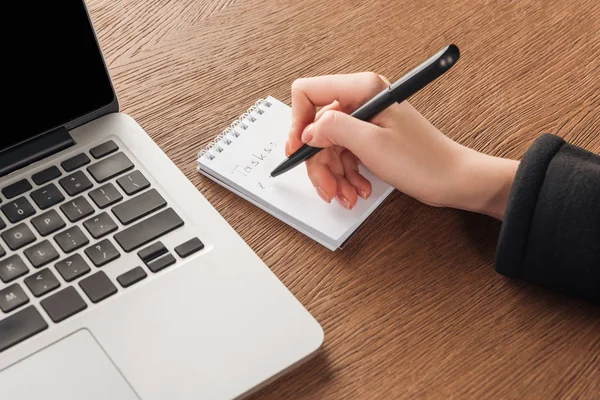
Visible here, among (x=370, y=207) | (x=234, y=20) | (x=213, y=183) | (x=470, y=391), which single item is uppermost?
(x=234, y=20)

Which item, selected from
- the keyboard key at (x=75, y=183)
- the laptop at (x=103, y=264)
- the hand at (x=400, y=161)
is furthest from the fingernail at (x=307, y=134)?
the keyboard key at (x=75, y=183)

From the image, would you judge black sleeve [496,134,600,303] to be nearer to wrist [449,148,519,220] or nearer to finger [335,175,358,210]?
wrist [449,148,519,220]

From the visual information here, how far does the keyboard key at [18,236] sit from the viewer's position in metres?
0.69

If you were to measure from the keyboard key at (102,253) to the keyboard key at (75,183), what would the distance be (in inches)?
2.8

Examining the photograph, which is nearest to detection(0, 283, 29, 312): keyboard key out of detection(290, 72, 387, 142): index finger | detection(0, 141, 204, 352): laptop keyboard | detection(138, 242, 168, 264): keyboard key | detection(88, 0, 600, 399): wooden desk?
detection(0, 141, 204, 352): laptop keyboard

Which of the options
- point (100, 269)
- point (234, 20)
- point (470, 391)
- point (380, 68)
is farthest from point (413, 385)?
point (234, 20)

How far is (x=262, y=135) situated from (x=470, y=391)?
0.37 m

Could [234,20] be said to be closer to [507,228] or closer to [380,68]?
[380,68]

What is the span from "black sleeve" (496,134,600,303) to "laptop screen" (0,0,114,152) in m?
0.44

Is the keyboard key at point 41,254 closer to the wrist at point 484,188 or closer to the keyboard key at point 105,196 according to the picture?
the keyboard key at point 105,196

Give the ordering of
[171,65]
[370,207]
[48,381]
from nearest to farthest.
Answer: [48,381] → [370,207] → [171,65]

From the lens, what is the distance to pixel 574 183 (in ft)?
2.32

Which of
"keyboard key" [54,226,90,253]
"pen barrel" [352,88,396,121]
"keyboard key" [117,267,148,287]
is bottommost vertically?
"pen barrel" [352,88,396,121]

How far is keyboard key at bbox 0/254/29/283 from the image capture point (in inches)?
26.2
